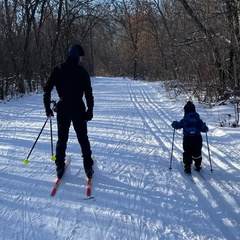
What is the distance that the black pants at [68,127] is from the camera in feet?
16.5

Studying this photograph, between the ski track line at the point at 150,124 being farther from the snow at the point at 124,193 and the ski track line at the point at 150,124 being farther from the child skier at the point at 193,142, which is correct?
the child skier at the point at 193,142

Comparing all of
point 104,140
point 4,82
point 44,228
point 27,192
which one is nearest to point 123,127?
point 104,140

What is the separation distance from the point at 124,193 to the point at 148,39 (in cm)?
4022

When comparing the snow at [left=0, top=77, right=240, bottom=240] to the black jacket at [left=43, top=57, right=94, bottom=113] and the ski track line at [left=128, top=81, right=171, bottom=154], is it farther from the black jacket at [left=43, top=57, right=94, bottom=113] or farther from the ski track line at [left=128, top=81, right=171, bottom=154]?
the black jacket at [left=43, top=57, right=94, bottom=113]

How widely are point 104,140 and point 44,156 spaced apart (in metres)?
1.90

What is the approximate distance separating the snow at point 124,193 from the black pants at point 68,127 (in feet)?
1.33

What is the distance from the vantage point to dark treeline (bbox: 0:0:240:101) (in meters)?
11.3

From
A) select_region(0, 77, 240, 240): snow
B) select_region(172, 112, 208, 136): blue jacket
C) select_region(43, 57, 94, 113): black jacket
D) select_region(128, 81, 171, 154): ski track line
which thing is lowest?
select_region(0, 77, 240, 240): snow

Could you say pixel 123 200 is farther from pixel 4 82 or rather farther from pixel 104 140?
pixel 4 82

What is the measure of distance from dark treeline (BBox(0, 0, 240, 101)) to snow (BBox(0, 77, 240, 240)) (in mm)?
3997

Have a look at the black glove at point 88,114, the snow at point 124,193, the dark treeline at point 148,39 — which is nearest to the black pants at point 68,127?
the black glove at point 88,114

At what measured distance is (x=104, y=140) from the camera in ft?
27.1

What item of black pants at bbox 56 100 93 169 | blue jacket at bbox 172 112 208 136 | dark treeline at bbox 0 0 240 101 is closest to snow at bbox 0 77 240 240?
black pants at bbox 56 100 93 169

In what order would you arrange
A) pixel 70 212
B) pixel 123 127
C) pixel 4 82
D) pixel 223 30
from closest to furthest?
pixel 70 212, pixel 123 127, pixel 223 30, pixel 4 82
